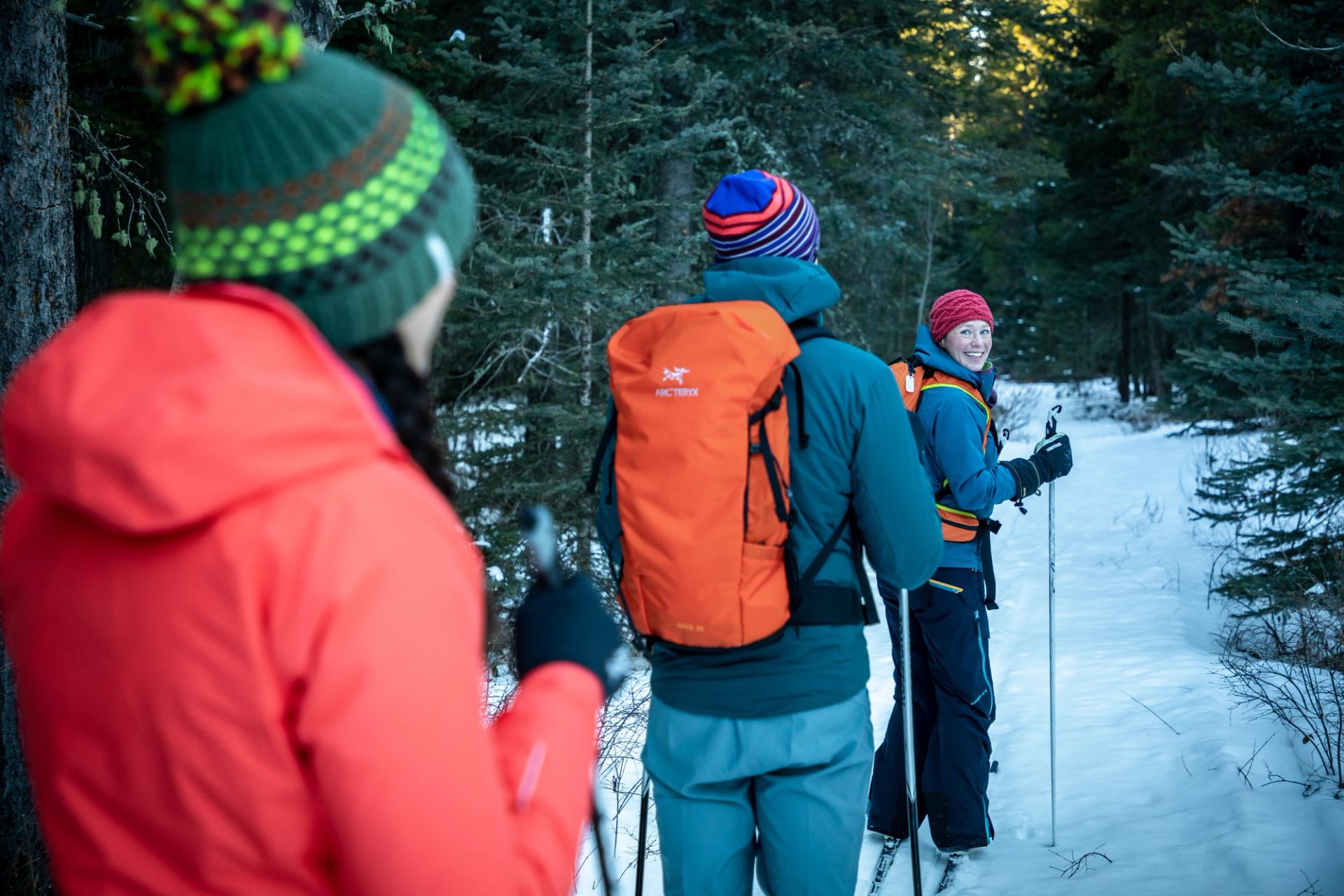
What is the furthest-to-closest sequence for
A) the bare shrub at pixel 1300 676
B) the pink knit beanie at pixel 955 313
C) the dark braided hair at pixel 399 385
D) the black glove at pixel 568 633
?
1. the bare shrub at pixel 1300 676
2. the pink knit beanie at pixel 955 313
3. the black glove at pixel 568 633
4. the dark braided hair at pixel 399 385

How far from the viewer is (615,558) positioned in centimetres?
272

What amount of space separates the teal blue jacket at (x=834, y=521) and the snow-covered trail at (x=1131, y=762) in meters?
2.25

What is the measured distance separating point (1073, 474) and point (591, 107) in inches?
507

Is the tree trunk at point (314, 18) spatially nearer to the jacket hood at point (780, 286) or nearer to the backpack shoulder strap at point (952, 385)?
the jacket hood at point (780, 286)

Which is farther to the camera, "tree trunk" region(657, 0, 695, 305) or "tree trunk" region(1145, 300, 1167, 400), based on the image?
"tree trunk" region(1145, 300, 1167, 400)

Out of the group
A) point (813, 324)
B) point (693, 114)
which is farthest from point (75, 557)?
point (693, 114)

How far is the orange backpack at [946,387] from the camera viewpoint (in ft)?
13.9

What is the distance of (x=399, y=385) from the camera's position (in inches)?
46.8

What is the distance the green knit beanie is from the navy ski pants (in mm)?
3543

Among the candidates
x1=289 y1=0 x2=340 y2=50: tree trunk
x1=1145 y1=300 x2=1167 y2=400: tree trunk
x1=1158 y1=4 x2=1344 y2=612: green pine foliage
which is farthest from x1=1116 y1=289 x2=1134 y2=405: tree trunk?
x1=289 y1=0 x2=340 y2=50: tree trunk

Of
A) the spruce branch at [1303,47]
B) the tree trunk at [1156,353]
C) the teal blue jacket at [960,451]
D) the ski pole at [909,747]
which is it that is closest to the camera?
the ski pole at [909,747]

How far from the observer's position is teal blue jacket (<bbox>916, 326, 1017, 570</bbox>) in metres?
4.11

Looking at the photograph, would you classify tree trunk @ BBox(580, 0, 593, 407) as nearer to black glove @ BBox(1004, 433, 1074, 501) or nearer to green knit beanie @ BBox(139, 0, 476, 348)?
black glove @ BBox(1004, 433, 1074, 501)

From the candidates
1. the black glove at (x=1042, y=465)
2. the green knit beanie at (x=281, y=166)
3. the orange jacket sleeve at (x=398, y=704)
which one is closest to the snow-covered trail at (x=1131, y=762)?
the black glove at (x=1042, y=465)
